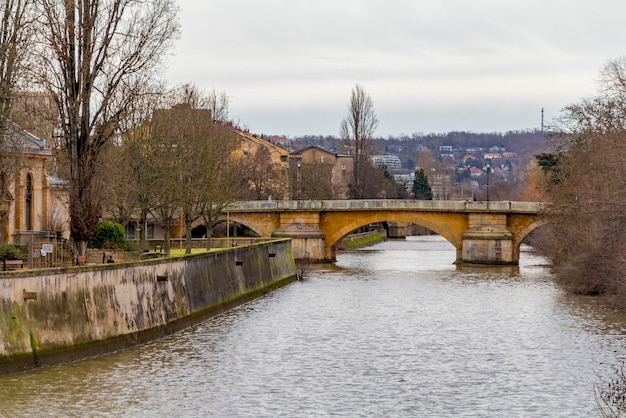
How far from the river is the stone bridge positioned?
995 inches

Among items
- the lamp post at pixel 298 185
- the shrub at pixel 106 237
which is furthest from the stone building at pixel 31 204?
the lamp post at pixel 298 185

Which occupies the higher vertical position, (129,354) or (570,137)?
(570,137)

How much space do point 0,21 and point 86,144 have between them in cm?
520

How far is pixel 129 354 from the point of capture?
1511 inches

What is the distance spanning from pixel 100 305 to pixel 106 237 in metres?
15.9

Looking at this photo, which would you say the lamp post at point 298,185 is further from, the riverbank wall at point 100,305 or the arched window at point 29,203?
the riverbank wall at point 100,305

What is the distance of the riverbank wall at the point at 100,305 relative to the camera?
33250 millimetres

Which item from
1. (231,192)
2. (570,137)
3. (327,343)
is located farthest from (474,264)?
(327,343)

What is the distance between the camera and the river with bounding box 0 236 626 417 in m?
31.2

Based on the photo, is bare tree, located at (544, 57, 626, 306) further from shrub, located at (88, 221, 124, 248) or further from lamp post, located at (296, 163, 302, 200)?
lamp post, located at (296, 163, 302, 200)

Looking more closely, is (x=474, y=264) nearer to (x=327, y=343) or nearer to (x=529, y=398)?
(x=327, y=343)

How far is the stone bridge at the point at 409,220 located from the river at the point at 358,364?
2527cm

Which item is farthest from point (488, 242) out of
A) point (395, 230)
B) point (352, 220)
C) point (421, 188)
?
point (421, 188)

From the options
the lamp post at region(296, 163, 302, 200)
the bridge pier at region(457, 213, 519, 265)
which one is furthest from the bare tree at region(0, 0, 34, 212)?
the lamp post at region(296, 163, 302, 200)
